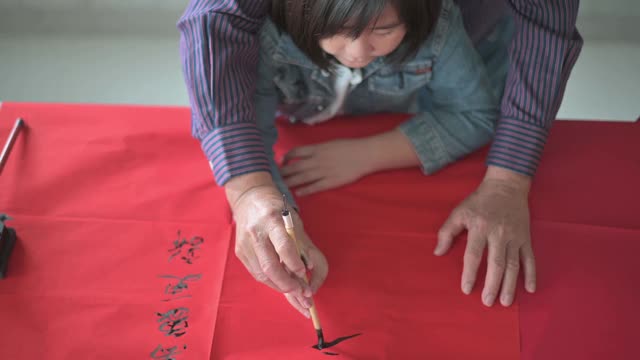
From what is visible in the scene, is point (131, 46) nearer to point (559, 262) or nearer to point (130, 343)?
point (130, 343)

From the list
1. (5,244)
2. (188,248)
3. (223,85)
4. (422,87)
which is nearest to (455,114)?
(422,87)

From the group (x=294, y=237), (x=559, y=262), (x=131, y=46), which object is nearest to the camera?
(x=294, y=237)

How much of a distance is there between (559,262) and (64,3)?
5.73 ft

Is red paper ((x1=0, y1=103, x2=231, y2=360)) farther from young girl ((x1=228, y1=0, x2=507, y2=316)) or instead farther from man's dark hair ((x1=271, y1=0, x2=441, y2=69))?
man's dark hair ((x1=271, y1=0, x2=441, y2=69))

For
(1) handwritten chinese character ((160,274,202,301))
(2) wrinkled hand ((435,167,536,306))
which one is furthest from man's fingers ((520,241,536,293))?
(1) handwritten chinese character ((160,274,202,301))

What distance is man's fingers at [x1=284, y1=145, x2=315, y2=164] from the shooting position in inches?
43.6

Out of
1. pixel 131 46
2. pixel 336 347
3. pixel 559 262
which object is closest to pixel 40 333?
pixel 336 347

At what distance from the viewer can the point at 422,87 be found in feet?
3.78

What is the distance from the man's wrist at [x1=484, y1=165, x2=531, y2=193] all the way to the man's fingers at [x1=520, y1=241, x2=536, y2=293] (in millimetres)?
103

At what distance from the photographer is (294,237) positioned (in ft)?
2.83

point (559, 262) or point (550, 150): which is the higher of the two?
point (550, 150)

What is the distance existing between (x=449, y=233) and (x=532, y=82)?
0.95ft

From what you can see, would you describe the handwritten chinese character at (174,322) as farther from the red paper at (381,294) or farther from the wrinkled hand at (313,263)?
the wrinkled hand at (313,263)

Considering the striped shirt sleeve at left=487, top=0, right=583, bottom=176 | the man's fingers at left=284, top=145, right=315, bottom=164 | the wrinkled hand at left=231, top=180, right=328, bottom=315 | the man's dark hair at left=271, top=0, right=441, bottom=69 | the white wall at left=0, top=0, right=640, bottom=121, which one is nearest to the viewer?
the man's dark hair at left=271, top=0, right=441, bottom=69
